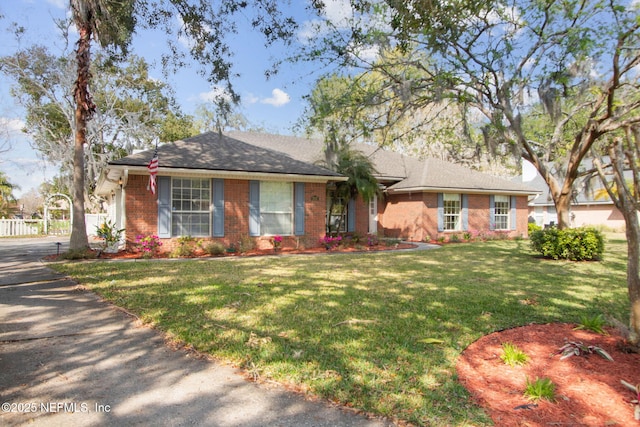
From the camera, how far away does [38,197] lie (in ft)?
164

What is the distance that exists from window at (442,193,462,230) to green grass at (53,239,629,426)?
8277mm

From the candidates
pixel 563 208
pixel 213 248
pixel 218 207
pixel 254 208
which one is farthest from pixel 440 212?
pixel 213 248

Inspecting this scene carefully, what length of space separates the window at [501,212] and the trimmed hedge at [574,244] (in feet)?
29.2

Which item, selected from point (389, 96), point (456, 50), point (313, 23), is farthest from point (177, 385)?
point (456, 50)

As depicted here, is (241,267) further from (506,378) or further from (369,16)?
(506,378)

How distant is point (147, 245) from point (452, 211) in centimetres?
1418

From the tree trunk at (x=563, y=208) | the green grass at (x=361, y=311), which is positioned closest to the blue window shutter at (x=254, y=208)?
the green grass at (x=361, y=311)

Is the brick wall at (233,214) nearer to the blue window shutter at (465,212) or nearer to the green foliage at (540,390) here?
the blue window shutter at (465,212)

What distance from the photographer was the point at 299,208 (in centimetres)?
1428

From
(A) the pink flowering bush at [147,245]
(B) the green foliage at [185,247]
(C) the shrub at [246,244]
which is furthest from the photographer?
(C) the shrub at [246,244]

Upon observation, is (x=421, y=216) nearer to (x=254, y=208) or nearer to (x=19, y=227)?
(x=254, y=208)

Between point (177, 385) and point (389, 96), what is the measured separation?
815 cm

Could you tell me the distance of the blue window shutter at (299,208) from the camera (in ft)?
46.8

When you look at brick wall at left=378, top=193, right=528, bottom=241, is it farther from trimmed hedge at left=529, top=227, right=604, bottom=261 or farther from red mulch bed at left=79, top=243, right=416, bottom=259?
trimmed hedge at left=529, top=227, right=604, bottom=261
